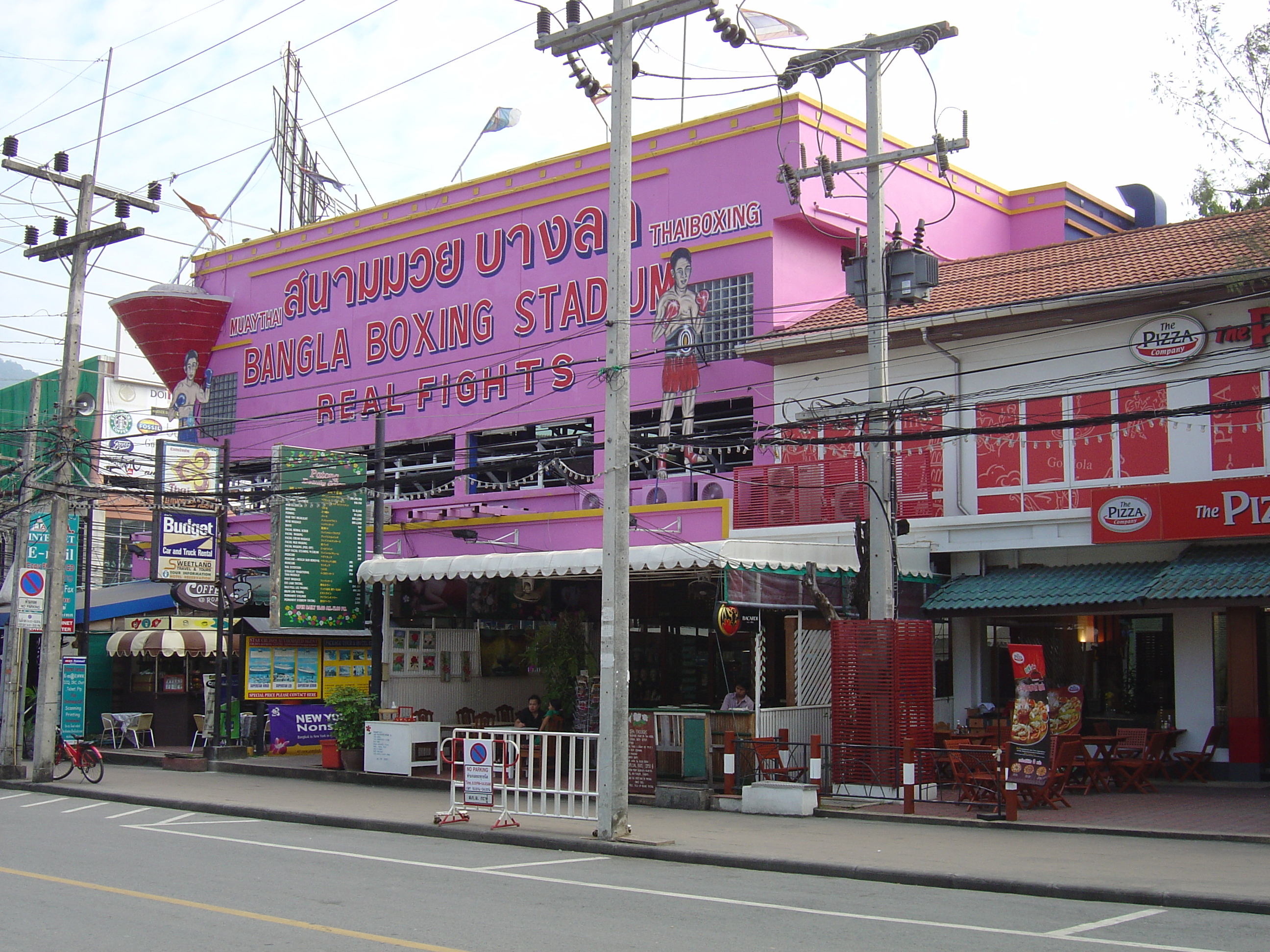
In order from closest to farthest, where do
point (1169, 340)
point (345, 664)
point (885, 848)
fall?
point (885, 848), point (1169, 340), point (345, 664)

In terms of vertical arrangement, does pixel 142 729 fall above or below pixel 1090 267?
below

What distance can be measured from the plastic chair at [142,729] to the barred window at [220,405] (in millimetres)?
9821

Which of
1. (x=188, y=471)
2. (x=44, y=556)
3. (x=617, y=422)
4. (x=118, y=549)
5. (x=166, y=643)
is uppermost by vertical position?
(x=188, y=471)

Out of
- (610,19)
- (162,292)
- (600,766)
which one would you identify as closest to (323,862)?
(600,766)

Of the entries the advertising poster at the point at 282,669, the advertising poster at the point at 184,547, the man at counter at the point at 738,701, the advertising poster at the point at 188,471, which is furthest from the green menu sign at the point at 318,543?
the man at counter at the point at 738,701

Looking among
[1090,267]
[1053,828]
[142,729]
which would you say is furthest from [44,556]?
[1090,267]

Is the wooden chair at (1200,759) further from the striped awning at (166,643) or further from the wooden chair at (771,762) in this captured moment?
the striped awning at (166,643)

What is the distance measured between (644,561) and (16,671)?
12.2m

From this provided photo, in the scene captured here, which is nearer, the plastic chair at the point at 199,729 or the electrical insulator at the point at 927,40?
the electrical insulator at the point at 927,40

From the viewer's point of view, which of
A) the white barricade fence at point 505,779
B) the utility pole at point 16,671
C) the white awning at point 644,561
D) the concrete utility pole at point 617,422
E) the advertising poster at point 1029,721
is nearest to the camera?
the concrete utility pole at point 617,422

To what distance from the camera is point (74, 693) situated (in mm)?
26688

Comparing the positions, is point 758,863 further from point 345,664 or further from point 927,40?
point 345,664

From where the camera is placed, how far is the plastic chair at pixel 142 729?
28.0m

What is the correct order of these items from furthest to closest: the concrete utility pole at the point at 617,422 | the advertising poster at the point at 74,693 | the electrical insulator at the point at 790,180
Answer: the advertising poster at the point at 74,693 → the electrical insulator at the point at 790,180 → the concrete utility pole at the point at 617,422
